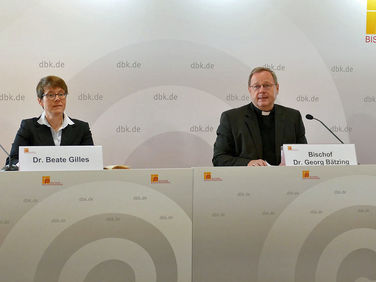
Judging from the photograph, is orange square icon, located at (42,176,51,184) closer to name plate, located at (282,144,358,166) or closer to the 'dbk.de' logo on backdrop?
name plate, located at (282,144,358,166)

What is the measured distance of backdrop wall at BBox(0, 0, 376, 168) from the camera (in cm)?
371

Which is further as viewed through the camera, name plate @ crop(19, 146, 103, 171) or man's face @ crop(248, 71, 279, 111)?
man's face @ crop(248, 71, 279, 111)

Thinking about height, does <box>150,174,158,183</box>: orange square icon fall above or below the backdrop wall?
below

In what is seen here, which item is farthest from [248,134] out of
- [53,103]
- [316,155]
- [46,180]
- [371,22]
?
[371,22]

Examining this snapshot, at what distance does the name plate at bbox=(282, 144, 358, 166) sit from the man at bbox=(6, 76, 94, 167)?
1.58 m

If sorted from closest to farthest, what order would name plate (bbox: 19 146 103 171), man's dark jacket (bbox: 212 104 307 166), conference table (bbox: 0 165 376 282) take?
conference table (bbox: 0 165 376 282), name plate (bbox: 19 146 103 171), man's dark jacket (bbox: 212 104 307 166)

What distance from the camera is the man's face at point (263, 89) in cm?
302

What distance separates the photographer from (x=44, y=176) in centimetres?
185

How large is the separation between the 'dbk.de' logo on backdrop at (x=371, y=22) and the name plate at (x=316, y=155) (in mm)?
2214

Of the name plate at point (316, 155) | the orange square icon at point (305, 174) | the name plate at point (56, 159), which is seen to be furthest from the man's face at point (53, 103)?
the orange square icon at point (305, 174)

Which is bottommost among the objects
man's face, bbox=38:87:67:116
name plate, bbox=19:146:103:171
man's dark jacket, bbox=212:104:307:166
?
name plate, bbox=19:146:103:171

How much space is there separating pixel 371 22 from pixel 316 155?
7.96 feet

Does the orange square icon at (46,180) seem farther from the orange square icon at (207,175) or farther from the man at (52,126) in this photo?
the man at (52,126)

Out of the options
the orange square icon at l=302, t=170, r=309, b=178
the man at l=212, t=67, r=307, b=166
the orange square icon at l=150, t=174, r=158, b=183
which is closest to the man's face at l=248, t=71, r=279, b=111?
the man at l=212, t=67, r=307, b=166
